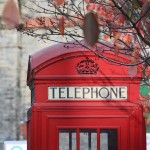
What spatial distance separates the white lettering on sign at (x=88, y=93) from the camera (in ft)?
16.5

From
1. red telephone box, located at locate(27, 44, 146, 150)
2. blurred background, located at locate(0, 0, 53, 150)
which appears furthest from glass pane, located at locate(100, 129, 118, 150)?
blurred background, located at locate(0, 0, 53, 150)

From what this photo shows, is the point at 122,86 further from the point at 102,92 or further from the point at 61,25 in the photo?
the point at 61,25

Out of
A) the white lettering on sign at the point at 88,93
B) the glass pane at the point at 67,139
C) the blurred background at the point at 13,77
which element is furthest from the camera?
the blurred background at the point at 13,77

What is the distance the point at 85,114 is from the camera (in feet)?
16.4

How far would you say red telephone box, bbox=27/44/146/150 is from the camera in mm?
4988

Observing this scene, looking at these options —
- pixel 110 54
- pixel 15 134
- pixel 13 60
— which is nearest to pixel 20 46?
pixel 13 60

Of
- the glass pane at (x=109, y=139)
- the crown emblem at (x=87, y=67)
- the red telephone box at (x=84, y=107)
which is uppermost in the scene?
the crown emblem at (x=87, y=67)

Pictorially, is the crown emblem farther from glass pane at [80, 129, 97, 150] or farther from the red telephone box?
glass pane at [80, 129, 97, 150]

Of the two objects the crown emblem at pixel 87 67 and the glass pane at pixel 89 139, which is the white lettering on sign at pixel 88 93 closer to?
the crown emblem at pixel 87 67

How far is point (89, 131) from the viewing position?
5.00 metres

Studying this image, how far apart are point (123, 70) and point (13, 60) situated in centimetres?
1119

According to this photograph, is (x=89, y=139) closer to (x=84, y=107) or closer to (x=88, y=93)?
(x=84, y=107)

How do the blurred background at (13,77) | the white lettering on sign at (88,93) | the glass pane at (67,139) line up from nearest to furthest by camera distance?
the glass pane at (67,139) < the white lettering on sign at (88,93) < the blurred background at (13,77)

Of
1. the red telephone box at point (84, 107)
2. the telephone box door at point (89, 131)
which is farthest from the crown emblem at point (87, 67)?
the telephone box door at point (89, 131)
